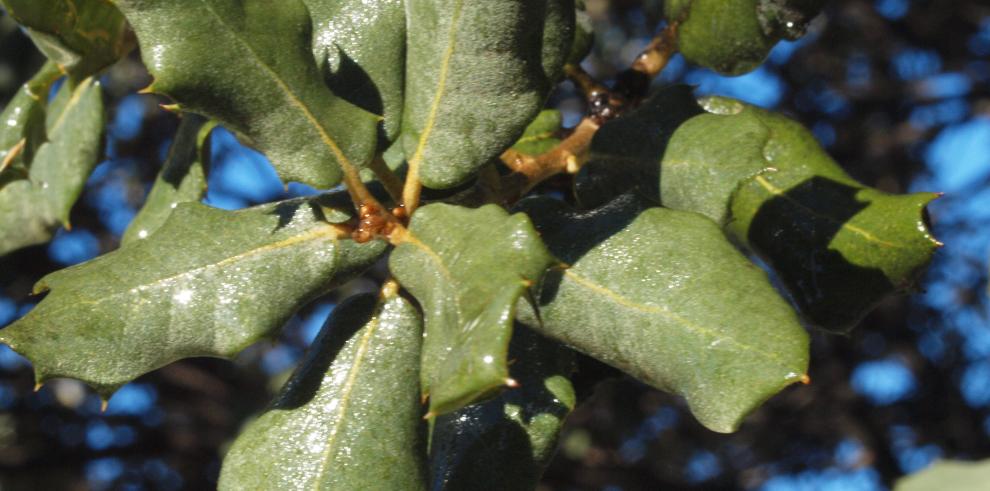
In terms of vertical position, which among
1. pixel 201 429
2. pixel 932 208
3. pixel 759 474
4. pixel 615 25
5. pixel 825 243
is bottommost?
pixel 759 474

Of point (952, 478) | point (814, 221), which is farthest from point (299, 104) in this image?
point (952, 478)

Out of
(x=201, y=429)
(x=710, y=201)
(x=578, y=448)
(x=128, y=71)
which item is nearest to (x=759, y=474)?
(x=578, y=448)

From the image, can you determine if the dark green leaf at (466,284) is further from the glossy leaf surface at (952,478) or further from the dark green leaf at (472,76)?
the glossy leaf surface at (952,478)

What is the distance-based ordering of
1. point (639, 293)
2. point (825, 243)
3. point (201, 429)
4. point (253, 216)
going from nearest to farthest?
1. point (639, 293)
2. point (253, 216)
3. point (825, 243)
4. point (201, 429)

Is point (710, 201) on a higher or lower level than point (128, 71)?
higher

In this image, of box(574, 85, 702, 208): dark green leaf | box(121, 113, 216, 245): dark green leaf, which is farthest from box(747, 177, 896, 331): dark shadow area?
box(121, 113, 216, 245): dark green leaf

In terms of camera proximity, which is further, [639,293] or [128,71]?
[128,71]

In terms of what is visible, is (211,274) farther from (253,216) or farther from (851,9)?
(851,9)

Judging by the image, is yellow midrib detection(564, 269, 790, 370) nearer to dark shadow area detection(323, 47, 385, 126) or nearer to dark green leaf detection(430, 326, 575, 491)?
dark green leaf detection(430, 326, 575, 491)
